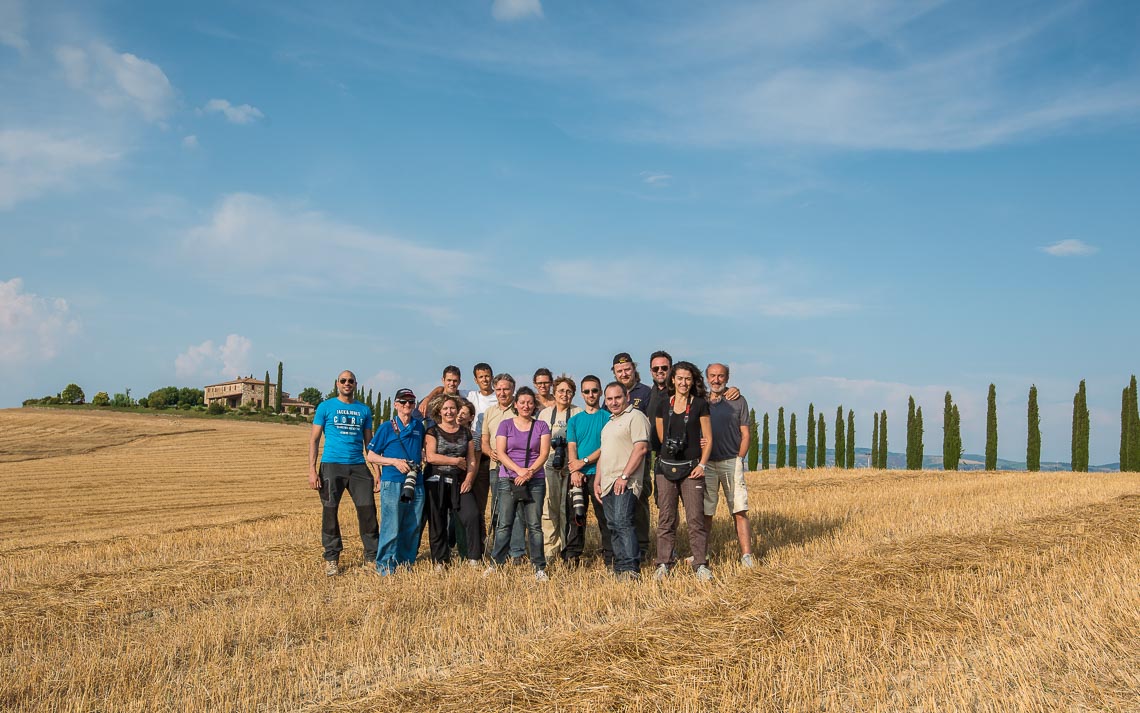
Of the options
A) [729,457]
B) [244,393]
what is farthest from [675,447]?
[244,393]

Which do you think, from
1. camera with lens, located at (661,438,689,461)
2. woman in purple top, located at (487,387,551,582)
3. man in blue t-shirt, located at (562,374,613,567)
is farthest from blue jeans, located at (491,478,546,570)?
camera with lens, located at (661,438,689,461)

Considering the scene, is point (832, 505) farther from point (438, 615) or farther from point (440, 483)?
point (438, 615)

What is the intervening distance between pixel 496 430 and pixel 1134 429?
1961 inches

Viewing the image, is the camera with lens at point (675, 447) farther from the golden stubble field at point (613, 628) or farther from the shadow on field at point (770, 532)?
the shadow on field at point (770, 532)

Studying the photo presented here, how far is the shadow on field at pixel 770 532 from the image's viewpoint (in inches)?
377

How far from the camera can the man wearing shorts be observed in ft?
27.8

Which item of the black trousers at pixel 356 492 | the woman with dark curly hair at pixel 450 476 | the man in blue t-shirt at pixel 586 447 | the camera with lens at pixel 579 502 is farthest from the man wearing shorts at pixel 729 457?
the black trousers at pixel 356 492

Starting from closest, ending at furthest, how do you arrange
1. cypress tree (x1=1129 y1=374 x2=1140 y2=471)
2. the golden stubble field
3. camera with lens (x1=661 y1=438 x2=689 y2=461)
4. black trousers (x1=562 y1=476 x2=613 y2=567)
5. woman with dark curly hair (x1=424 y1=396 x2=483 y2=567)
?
1. the golden stubble field
2. camera with lens (x1=661 y1=438 x2=689 y2=461)
3. black trousers (x1=562 y1=476 x2=613 y2=567)
4. woman with dark curly hair (x1=424 y1=396 x2=483 y2=567)
5. cypress tree (x1=1129 y1=374 x2=1140 y2=471)

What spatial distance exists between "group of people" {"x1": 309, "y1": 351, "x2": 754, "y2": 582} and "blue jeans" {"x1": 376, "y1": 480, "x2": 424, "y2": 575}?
12 mm

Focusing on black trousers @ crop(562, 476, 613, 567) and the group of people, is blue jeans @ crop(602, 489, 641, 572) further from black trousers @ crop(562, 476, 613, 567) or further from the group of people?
black trousers @ crop(562, 476, 613, 567)

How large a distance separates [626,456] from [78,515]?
55.9ft

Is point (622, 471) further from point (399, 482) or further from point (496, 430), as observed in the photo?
point (399, 482)

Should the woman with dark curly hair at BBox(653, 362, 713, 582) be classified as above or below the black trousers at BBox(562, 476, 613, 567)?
above

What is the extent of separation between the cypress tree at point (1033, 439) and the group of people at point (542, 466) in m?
47.0
